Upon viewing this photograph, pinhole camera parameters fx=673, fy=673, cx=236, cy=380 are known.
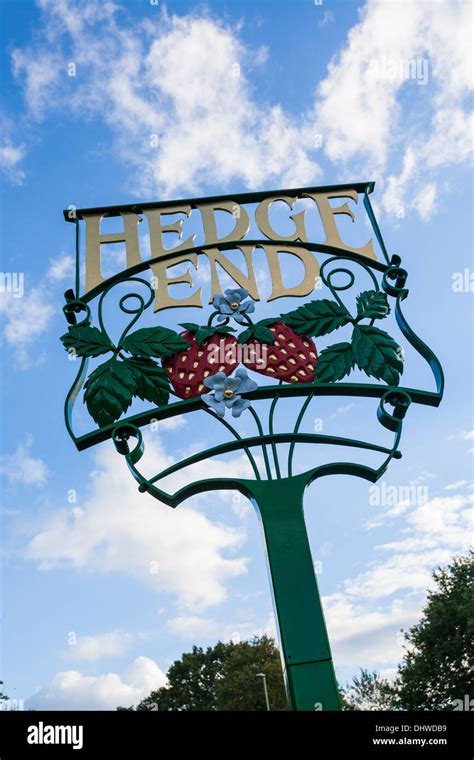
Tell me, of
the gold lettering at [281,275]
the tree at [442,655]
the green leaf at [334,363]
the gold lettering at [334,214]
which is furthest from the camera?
the tree at [442,655]

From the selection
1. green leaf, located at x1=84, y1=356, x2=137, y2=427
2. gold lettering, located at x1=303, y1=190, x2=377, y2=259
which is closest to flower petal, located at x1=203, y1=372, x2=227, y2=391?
green leaf, located at x1=84, y1=356, x2=137, y2=427

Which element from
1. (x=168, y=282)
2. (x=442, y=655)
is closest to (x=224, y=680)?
(x=442, y=655)

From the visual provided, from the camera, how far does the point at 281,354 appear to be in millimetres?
6312

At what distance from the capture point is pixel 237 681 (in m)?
23.8

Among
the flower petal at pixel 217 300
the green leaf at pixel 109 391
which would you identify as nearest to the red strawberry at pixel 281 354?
the flower petal at pixel 217 300

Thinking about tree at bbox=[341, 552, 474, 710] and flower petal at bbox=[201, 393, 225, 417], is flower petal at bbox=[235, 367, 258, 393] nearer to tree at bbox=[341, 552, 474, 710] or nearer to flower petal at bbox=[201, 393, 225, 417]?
flower petal at bbox=[201, 393, 225, 417]

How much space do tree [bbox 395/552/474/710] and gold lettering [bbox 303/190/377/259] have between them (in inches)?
489

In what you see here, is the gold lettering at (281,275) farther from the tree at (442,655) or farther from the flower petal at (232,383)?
the tree at (442,655)

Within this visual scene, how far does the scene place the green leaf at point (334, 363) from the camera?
620 centimetres

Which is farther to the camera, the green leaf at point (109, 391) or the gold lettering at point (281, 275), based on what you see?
the gold lettering at point (281, 275)

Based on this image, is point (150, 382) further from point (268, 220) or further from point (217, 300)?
point (268, 220)

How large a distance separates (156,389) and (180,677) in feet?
86.5

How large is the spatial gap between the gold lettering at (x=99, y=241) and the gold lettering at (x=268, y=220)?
1.34 meters
